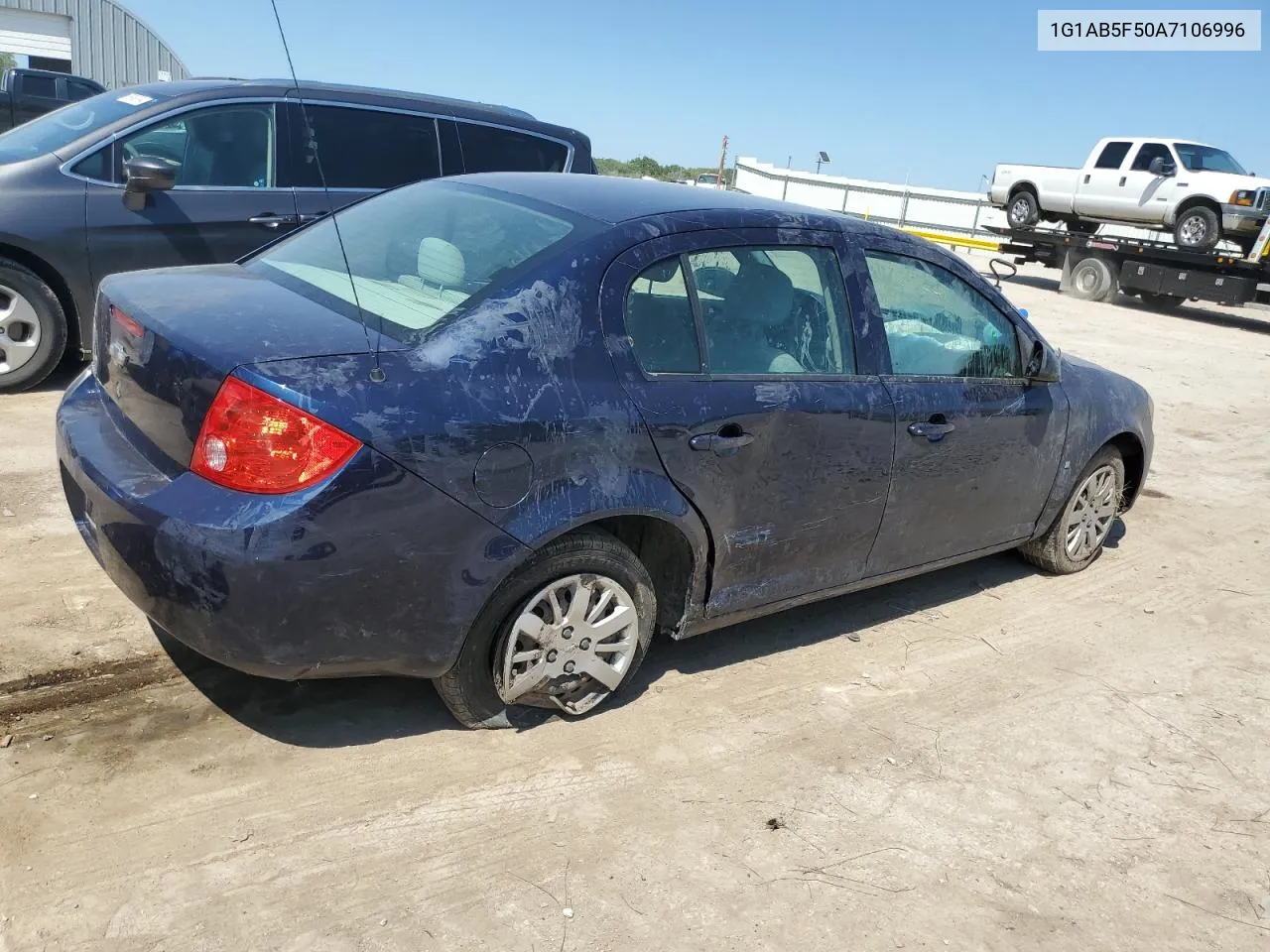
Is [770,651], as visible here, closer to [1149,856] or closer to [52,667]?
[1149,856]

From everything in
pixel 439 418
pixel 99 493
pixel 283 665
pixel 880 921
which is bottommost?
pixel 880 921

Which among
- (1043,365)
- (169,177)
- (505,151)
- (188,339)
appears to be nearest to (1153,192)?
(505,151)

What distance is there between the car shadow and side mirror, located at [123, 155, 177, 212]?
130 inches

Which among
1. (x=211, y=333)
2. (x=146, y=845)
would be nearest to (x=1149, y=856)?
(x=146, y=845)

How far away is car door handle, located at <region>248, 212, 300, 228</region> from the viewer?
648 cm

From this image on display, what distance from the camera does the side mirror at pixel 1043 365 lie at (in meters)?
4.44

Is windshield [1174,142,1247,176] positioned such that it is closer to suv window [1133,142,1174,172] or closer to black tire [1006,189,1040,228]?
suv window [1133,142,1174,172]

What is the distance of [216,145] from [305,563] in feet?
15.5

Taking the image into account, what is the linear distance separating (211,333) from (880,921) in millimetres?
2317

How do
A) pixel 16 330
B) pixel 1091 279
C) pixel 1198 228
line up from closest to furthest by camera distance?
pixel 16 330
pixel 1198 228
pixel 1091 279

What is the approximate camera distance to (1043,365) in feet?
14.6

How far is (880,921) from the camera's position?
269cm

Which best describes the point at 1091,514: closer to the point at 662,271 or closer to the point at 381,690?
the point at 662,271

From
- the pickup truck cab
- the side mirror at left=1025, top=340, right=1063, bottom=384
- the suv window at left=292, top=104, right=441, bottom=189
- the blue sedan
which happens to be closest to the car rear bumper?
the blue sedan
